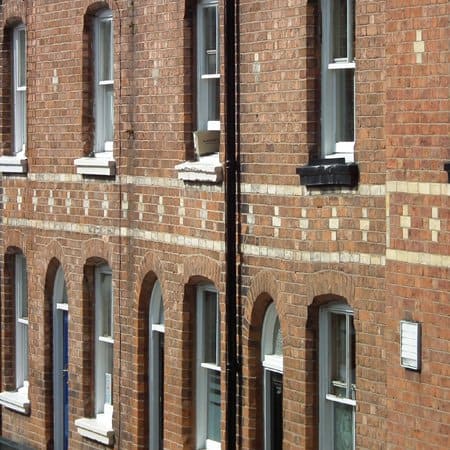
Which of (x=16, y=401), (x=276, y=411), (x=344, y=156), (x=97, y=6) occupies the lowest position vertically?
(x=16, y=401)

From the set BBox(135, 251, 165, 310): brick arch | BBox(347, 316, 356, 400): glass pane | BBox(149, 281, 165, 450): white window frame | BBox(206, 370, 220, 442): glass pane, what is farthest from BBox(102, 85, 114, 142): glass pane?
BBox(347, 316, 356, 400): glass pane

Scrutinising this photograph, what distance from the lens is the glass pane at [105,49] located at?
75.4 ft

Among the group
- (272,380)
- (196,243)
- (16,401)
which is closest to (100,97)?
(196,243)

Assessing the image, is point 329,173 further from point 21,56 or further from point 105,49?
point 21,56

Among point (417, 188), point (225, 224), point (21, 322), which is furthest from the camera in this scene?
point (21, 322)

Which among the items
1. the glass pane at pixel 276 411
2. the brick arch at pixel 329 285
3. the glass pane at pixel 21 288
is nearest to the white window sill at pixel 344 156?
the brick arch at pixel 329 285

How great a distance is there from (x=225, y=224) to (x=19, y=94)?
6904 mm

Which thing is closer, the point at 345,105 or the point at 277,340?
the point at 345,105

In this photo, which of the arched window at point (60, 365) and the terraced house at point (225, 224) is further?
the arched window at point (60, 365)

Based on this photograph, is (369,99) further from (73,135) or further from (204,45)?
(73,135)

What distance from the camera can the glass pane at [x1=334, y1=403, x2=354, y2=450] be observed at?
17875 mm

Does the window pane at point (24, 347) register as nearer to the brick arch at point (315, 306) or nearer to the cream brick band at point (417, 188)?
the brick arch at point (315, 306)

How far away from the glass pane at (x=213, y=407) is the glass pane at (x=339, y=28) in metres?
4.21

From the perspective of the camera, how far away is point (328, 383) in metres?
18.2
